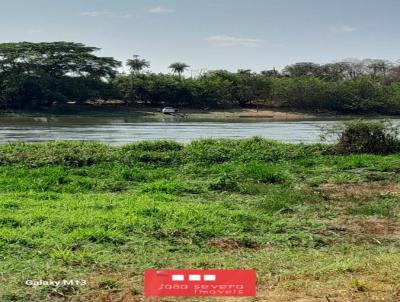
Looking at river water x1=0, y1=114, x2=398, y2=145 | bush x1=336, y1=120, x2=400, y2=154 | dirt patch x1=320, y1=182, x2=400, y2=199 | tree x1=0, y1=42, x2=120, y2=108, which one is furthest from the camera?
tree x1=0, y1=42, x2=120, y2=108

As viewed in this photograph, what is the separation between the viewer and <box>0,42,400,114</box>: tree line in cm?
6250

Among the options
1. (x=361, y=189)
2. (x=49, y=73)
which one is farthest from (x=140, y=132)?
(x=49, y=73)

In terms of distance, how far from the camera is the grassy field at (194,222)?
4352mm

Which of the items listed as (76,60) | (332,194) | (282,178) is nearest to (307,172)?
(282,178)

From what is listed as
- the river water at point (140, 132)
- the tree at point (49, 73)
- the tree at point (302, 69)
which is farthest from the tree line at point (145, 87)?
the tree at point (302, 69)

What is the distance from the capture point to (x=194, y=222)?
21.6 feet

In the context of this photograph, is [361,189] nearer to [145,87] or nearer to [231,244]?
[231,244]

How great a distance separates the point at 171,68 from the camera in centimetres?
9175

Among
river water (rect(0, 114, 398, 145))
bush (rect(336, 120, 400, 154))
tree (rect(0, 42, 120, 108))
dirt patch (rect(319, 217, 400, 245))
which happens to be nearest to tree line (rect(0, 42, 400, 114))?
tree (rect(0, 42, 120, 108))

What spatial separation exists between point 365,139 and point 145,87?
58683 mm

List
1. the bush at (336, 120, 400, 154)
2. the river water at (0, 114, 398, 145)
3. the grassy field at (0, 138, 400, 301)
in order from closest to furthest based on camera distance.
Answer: the grassy field at (0, 138, 400, 301) < the bush at (336, 120, 400, 154) < the river water at (0, 114, 398, 145)

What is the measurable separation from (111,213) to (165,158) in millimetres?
5774

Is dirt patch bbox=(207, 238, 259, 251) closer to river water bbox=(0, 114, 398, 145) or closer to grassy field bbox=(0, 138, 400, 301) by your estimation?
grassy field bbox=(0, 138, 400, 301)

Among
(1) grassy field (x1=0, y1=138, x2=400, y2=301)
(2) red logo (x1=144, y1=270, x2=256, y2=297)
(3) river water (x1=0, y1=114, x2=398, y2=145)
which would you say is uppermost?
(2) red logo (x1=144, y1=270, x2=256, y2=297)
